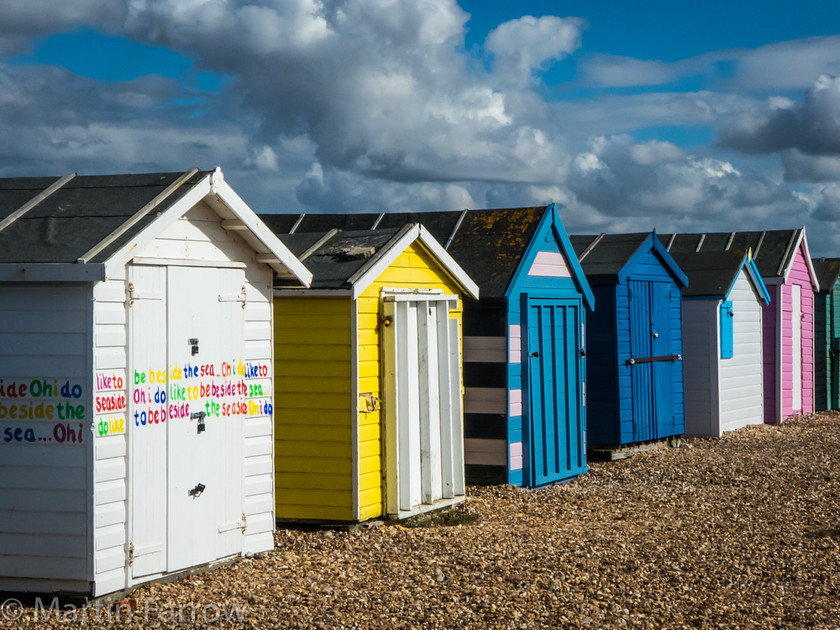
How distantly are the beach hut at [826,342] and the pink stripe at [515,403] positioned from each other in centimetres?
1314

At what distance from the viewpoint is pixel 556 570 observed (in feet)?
A: 26.9

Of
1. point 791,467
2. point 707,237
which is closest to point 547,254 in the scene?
point 791,467

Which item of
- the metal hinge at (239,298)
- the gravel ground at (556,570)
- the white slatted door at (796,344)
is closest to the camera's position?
the gravel ground at (556,570)

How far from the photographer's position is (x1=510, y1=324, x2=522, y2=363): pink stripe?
12.2 metres

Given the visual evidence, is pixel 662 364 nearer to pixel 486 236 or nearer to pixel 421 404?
pixel 486 236

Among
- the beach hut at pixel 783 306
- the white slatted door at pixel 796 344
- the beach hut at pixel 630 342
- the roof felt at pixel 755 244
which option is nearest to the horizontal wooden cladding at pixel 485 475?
the beach hut at pixel 630 342

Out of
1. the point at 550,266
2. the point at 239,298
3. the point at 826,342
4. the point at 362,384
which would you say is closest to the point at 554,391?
the point at 550,266

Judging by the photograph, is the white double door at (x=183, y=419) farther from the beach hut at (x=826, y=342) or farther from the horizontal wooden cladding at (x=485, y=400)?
the beach hut at (x=826, y=342)

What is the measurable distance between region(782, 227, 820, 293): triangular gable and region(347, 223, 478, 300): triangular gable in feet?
38.0

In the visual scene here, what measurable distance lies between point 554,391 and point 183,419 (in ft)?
20.6

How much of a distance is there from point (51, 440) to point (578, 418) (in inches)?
314

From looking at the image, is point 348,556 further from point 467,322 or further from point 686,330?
point 686,330

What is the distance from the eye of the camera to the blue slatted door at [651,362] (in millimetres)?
15523

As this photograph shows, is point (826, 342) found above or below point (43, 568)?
above
